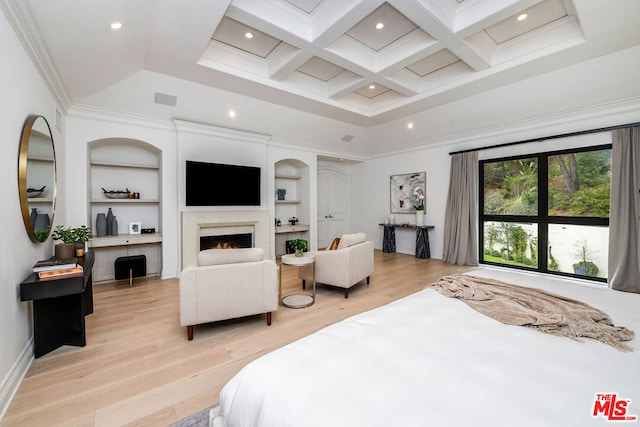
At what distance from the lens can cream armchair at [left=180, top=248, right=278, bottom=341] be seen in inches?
99.1

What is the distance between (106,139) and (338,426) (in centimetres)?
507

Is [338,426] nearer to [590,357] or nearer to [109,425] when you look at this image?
[590,357]

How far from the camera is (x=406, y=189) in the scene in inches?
265

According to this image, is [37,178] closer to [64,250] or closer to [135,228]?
[64,250]

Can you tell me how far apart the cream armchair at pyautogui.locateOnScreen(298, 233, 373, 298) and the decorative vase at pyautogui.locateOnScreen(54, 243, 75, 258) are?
2.66 meters

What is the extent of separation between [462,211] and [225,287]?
15.7 ft

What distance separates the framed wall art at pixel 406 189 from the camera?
643 centimetres

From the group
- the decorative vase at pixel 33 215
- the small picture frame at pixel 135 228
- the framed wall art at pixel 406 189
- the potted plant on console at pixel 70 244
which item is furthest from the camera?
the framed wall art at pixel 406 189

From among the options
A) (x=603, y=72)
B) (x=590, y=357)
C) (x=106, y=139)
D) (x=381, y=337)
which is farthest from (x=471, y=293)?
(x=106, y=139)

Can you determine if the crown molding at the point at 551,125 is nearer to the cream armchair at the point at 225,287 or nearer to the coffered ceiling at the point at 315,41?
the coffered ceiling at the point at 315,41

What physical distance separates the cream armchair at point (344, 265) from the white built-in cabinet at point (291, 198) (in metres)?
2.54

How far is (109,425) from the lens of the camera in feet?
5.24

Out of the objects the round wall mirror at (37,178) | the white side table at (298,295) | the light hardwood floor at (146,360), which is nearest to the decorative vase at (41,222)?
the round wall mirror at (37,178)

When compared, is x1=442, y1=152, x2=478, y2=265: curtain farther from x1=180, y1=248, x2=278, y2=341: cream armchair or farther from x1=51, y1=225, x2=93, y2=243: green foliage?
x1=51, y1=225, x2=93, y2=243: green foliage
